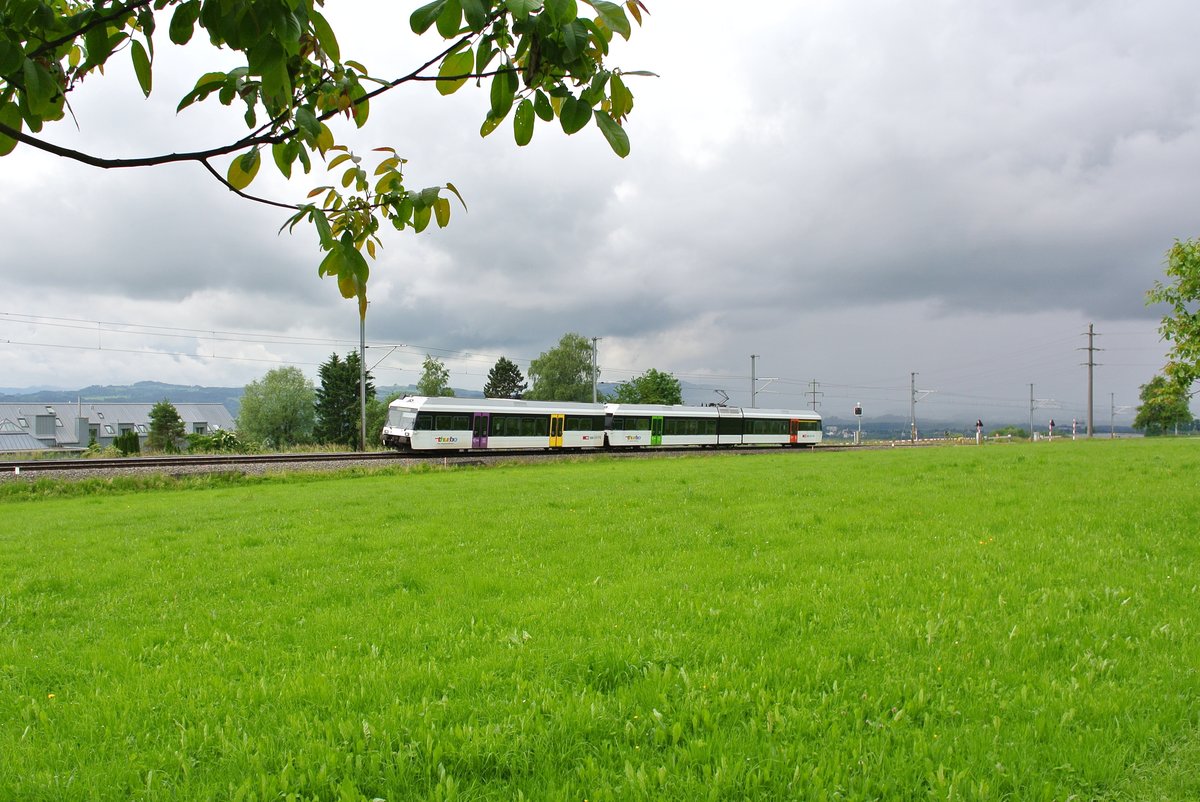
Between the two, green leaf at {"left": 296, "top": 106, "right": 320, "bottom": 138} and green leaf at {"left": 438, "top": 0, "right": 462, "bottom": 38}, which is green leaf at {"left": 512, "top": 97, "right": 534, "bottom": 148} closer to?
green leaf at {"left": 438, "top": 0, "right": 462, "bottom": 38}

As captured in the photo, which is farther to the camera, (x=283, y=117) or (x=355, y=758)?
(x=355, y=758)

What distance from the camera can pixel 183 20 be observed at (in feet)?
5.35

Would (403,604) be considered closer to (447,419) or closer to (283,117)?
(283,117)

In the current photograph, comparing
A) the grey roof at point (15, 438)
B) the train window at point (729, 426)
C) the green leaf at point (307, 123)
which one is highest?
the green leaf at point (307, 123)

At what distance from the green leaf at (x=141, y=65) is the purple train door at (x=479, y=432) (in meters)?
33.8

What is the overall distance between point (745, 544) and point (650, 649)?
4305 millimetres

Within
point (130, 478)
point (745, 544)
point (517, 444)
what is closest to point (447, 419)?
point (517, 444)

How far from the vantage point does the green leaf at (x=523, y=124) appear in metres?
1.80

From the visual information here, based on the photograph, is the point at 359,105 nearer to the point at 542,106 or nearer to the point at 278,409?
the point at 542,106

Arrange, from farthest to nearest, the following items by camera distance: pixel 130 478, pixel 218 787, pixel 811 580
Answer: pixel 130 478 → pixel 811 580 → pixel 218 787

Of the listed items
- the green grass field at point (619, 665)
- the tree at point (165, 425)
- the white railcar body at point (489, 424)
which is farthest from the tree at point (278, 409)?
the green grass field at point (619, 665)

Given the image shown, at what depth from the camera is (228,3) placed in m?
1.51

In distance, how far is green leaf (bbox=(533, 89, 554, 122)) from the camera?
1.81 m

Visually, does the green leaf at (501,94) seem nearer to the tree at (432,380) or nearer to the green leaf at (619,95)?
the green leaf at (619,95)
